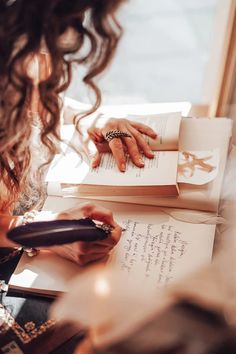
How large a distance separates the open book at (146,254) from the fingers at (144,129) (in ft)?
0.58

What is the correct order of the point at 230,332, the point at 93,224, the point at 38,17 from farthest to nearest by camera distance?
the point at 93,224 → the point at 38,17 → the point at 230,332

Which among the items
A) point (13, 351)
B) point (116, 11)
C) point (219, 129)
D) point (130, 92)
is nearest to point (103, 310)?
point (13, 351)

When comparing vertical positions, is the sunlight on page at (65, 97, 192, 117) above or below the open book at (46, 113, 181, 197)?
above

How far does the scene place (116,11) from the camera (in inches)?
21.7

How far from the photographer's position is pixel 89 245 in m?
0.65

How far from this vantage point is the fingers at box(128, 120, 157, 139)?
87 cm

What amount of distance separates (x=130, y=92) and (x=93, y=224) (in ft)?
4.34

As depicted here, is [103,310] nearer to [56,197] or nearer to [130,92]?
[56,197]

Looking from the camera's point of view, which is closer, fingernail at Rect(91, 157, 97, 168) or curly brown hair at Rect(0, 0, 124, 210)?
curly brown hair at Rect(0, 0, 124, 210)

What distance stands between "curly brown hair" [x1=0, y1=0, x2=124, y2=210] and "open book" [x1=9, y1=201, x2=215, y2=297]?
196 millimetres

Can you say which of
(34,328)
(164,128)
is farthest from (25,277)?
(164,128)

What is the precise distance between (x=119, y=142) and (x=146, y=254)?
257 mm

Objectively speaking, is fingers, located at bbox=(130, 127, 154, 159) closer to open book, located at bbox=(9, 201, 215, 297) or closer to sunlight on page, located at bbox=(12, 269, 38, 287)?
open book, located at bbox=(9, 201, 215, 297)

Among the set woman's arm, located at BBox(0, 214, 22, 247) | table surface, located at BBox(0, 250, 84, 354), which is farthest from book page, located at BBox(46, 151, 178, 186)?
table surface, located at BBox(0, 250, 84, 354)
